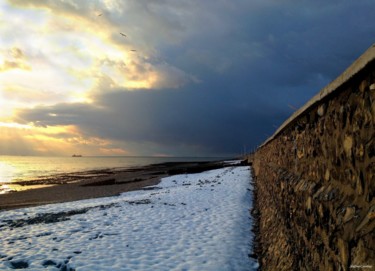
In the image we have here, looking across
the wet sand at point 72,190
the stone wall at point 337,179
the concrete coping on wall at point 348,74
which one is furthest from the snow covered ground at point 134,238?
the wet sand at point 72,190

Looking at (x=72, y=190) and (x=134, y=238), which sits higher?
(x=134, y=238)

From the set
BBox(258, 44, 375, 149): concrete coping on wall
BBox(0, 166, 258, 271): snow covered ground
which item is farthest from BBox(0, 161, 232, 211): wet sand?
BBox(258, 44, 375, 149): concrete coping on wall

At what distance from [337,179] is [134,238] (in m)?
8.04

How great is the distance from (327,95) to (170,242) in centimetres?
737

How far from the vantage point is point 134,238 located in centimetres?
1005

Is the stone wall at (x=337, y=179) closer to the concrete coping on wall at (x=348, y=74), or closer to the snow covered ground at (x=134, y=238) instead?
the concrete coping on wall at (x=348, y=74)

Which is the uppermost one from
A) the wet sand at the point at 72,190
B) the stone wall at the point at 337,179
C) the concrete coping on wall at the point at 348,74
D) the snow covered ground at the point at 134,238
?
the concrete coping on wall at the point at 348,74

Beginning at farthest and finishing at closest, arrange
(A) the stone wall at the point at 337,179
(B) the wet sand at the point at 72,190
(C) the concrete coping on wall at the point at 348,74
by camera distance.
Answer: (B) the wet sand at the point at 72,190 < (A) the stone wall at the point at 337,179 < (C) the concrete coping on wall at the point at 348,74

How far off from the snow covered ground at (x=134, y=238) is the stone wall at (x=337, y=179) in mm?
3192

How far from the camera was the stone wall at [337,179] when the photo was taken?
101 inches

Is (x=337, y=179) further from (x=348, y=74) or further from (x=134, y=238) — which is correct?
(x=134, y=238)

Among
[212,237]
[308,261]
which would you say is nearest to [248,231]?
[212,237]

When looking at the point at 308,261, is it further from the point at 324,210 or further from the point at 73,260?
the point at 73,260

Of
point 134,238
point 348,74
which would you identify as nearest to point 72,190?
point 134,238
